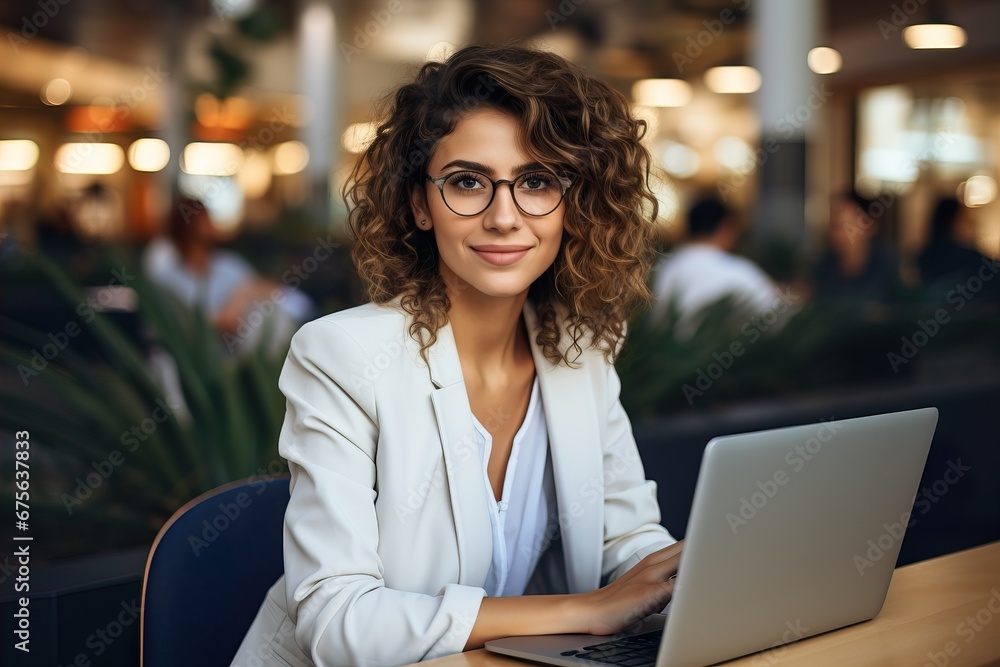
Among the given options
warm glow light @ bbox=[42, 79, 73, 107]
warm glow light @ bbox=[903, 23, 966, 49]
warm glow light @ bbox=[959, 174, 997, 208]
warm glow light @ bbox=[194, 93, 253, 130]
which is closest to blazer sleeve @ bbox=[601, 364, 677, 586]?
warm glow light @ bbox=[903, 23, 966, 49]

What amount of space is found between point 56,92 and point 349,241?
38.8 ft

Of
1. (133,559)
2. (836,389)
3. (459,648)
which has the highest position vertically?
(459,648)

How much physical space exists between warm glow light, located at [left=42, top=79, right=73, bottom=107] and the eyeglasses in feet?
40.6

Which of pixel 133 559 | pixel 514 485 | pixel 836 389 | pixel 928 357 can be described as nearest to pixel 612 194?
pixel 514 485

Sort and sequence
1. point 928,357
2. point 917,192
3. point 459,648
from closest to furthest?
point 459,648, point 928,357, point 917,192

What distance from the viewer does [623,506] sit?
1539 mm

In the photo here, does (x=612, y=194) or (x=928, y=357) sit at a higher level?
(x=612, y=194)

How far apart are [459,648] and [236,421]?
120 cm

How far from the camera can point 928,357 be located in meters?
4.29

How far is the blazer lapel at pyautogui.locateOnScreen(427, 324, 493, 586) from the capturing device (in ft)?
4.34

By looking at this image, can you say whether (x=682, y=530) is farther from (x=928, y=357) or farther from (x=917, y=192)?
(x=917, y=192)

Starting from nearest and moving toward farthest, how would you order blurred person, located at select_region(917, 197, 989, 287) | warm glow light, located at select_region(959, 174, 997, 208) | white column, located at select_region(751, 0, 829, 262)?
blurred person, located at select_region(917, 197, 989, 287)
white column, located at select_region(751, 0, 829, 262)
warm glow light, located at select_region(959, 174, 997, 208)

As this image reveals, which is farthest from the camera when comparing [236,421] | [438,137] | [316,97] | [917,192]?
[917,192]

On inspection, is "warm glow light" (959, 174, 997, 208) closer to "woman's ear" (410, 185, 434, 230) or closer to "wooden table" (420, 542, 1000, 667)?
"wooden table" (420, 542, 1000, 667)
